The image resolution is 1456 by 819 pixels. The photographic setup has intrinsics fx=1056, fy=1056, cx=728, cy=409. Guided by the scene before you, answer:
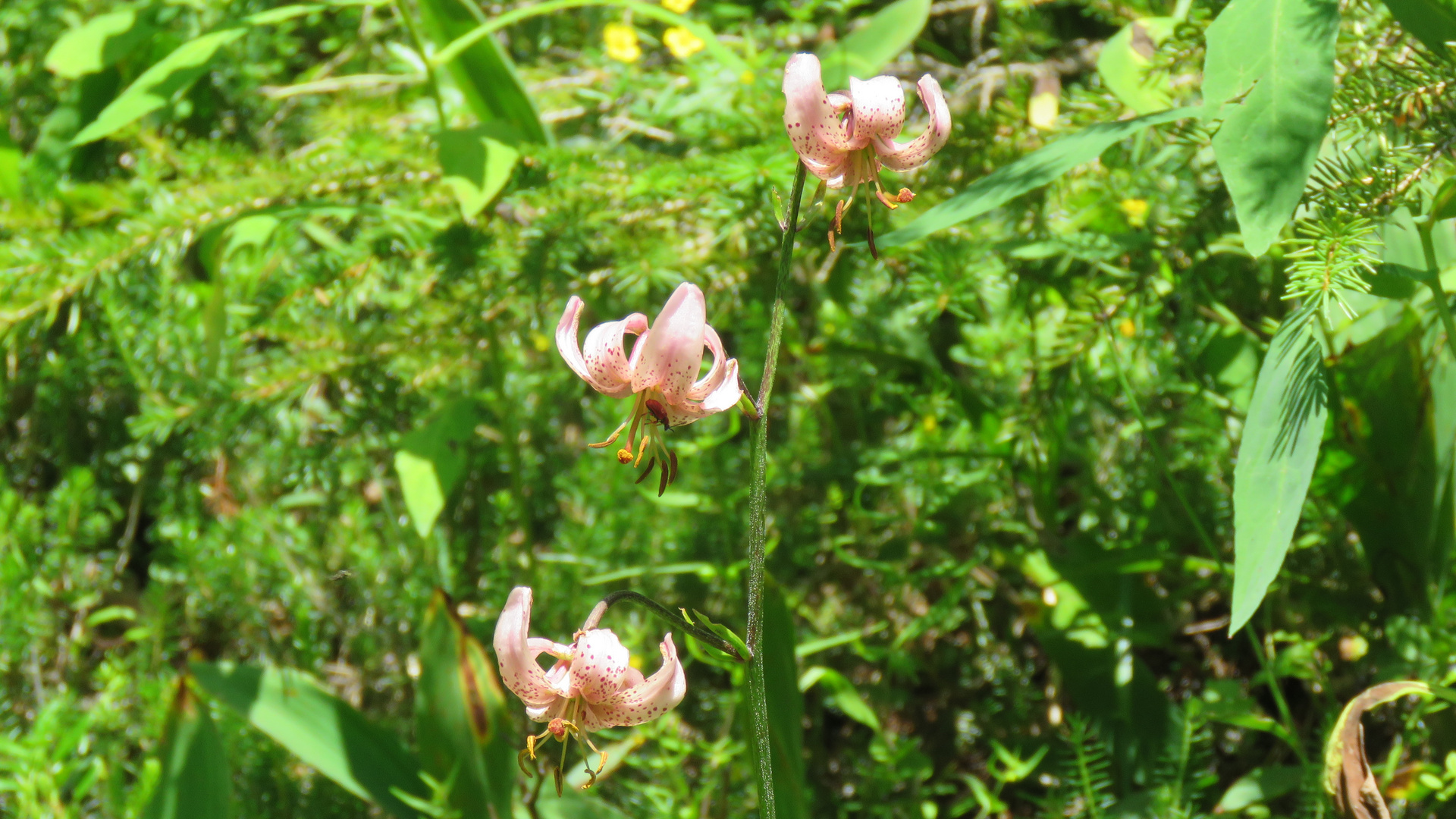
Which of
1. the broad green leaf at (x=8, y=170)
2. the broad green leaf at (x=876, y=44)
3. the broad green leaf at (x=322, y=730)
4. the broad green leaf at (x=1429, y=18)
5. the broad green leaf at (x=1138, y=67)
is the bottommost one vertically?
the broad green leaf at (x=322, y=730)

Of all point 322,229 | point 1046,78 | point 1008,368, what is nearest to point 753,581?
point 1008,368

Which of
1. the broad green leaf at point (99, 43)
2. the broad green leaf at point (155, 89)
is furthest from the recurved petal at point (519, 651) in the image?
the broad green leaf at point (99, 43)

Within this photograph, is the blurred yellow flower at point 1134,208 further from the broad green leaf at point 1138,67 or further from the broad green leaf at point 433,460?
the broad green leaf at point 433,460

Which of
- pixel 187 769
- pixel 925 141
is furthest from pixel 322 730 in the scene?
pixel 925 141

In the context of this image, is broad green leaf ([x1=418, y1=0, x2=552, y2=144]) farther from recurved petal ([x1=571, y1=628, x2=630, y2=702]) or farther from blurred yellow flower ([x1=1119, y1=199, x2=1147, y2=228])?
recurved petal ([x1=571, y1=628, x2=630, y2=702])

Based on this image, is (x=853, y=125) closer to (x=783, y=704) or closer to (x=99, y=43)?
(x=783, y=704)
